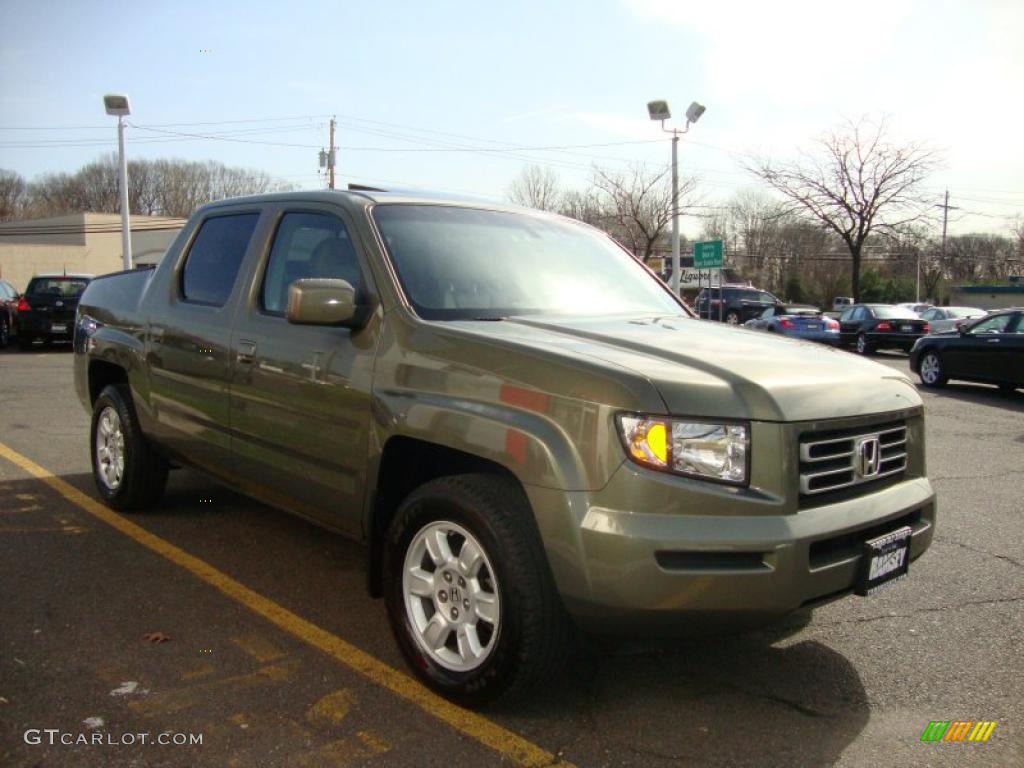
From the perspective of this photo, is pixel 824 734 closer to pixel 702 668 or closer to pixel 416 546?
pixel 702 668

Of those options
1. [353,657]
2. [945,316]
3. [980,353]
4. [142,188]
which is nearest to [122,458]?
[353,657]

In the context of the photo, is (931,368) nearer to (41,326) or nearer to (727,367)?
(727,367)

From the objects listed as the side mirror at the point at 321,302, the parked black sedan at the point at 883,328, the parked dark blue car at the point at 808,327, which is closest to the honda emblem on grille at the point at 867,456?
the side mirror at the point at 321,302

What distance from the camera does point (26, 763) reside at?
2.73 metres

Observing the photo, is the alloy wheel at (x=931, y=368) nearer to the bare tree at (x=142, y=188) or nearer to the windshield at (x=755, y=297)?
the windshield at (x=755, y=297)

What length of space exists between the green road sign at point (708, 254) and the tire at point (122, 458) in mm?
17646

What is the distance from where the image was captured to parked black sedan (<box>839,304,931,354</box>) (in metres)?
22.1

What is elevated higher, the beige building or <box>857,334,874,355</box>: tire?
the beige building

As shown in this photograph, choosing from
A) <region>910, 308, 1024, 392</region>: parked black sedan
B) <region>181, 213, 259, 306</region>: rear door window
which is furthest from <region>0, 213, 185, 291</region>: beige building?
<region>181, 213, 259, 306</region>: rear door window

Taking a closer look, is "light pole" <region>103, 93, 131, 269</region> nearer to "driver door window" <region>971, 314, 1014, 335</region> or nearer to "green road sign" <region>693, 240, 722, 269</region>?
"green road sign" <region>693, 240, 722, 269</region>

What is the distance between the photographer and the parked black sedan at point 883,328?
22.1 metres

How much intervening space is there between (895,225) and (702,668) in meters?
35.0

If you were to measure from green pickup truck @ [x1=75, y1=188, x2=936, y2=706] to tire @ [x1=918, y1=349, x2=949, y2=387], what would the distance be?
39.2ft

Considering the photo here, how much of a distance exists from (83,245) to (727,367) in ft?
193
